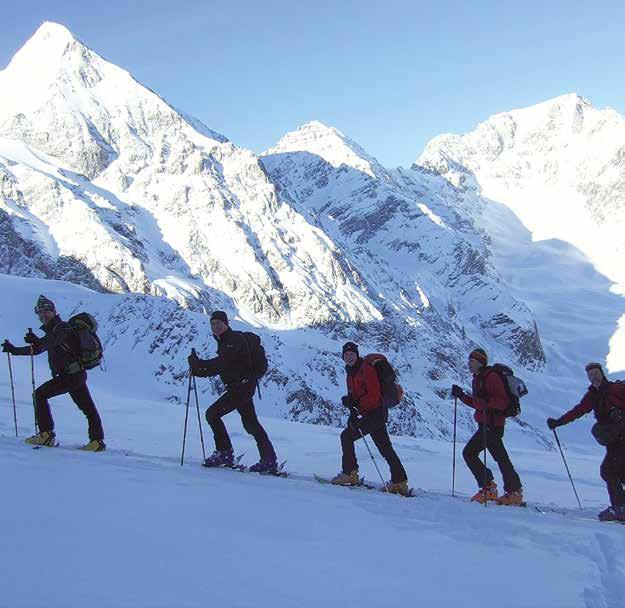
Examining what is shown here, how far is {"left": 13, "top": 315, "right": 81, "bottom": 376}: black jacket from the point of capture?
838 centimetres

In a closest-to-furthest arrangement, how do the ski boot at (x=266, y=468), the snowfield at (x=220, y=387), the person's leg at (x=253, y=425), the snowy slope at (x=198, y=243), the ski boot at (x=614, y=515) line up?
the snowfield at (x=220, y=387) < the ski boot at (x=614, y=515) < the person's leg at (x=253, y=425) < the ski boot at (x=266, y=468) < the snowy slope at (x=198, y=243)

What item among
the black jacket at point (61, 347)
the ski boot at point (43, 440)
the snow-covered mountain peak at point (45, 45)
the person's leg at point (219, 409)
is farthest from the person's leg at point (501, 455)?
the snow-covered mountain peak at point (45, 45)

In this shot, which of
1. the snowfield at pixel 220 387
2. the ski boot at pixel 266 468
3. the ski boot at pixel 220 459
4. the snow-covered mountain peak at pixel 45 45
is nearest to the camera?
the snowfield at pixel 220 387

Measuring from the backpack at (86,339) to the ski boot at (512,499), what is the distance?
5.58 meters

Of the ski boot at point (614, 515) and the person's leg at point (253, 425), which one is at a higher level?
the person's leg at point (253, 425)

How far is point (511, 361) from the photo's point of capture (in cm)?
16162

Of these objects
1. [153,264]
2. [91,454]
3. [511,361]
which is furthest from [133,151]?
[91,454]

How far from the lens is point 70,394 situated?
8.62m

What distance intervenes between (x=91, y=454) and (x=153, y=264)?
4999 inches

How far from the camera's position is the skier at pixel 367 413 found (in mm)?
8406

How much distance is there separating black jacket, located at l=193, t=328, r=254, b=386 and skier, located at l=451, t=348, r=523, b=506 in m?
2.82

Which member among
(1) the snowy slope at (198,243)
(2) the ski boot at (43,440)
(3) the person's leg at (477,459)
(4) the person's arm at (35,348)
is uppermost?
(1) the snowy slope at (198,243)

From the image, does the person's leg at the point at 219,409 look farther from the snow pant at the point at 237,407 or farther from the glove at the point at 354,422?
the glove at the point at 354,422

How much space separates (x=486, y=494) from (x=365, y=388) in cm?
213
